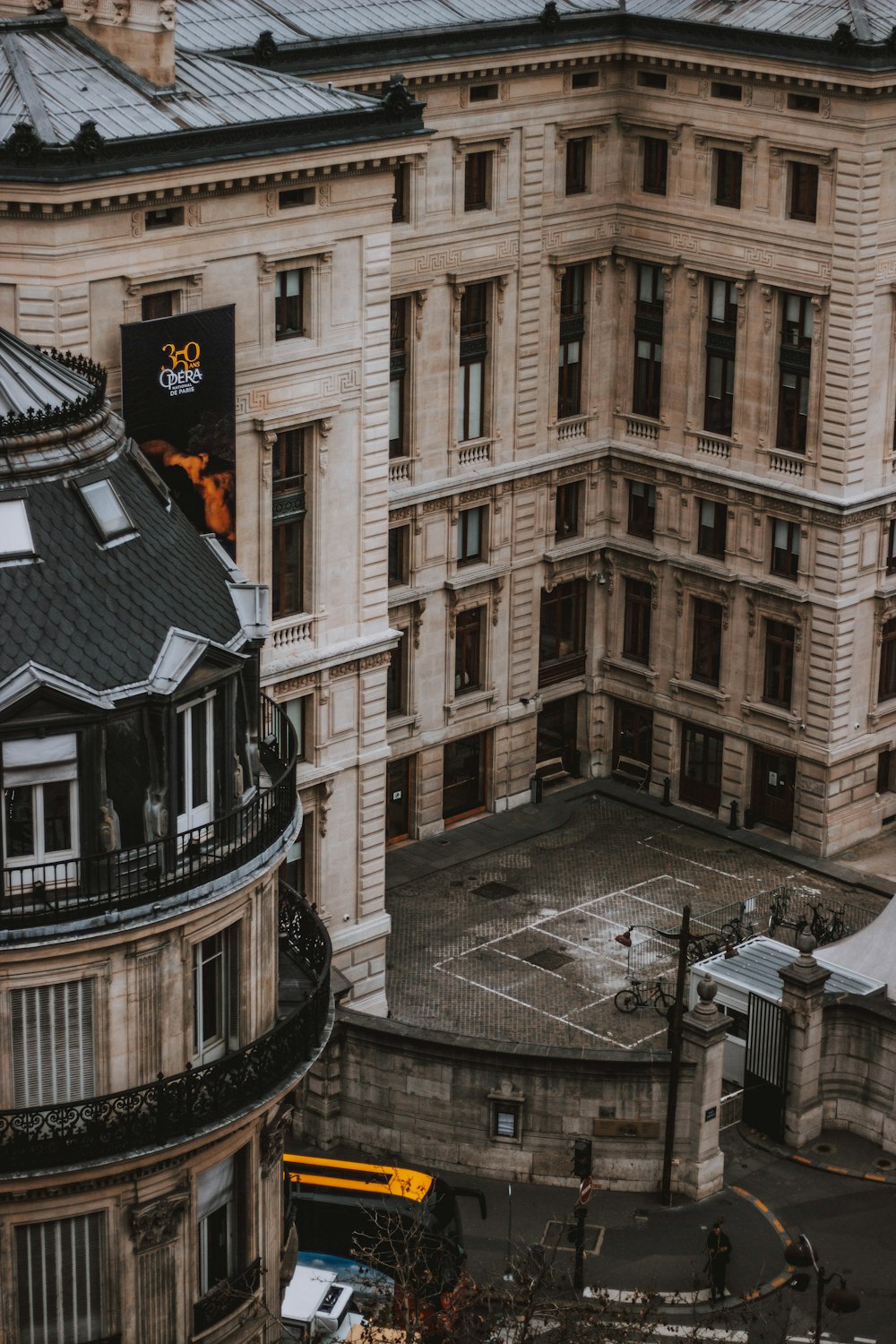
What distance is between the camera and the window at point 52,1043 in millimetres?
46344

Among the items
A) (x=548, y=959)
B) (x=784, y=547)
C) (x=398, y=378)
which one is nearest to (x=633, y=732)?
(x=784, y=547)

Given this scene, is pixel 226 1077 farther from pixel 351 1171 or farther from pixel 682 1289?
pixel 682 1289

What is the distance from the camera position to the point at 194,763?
4844 centimetres

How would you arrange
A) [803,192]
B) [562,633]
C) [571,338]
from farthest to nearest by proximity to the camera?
[562,633]
[571,338]
[803,192]

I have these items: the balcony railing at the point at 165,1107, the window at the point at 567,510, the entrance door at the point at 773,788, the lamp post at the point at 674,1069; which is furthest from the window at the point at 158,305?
the entrance door at the point at 773,788

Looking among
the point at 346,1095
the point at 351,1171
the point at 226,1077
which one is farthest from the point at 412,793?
the point at 226,1077

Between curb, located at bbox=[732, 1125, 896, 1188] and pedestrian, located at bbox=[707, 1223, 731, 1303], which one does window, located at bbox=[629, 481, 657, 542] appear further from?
pedestrian, located at bbox=[707, 1223, 731, 1303]

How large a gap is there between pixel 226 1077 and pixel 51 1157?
12.7ft

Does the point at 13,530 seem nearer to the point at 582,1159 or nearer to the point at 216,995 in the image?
the point at 216,995

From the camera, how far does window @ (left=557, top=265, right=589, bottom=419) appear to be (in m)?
91.1

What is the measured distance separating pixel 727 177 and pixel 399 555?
16.8 m

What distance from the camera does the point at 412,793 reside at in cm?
9044

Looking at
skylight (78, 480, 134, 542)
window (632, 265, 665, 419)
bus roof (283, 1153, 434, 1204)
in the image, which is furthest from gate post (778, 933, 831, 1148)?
skylight (78, 480, 134, 542)

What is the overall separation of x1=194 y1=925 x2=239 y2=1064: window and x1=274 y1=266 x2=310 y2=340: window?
24.1 m
